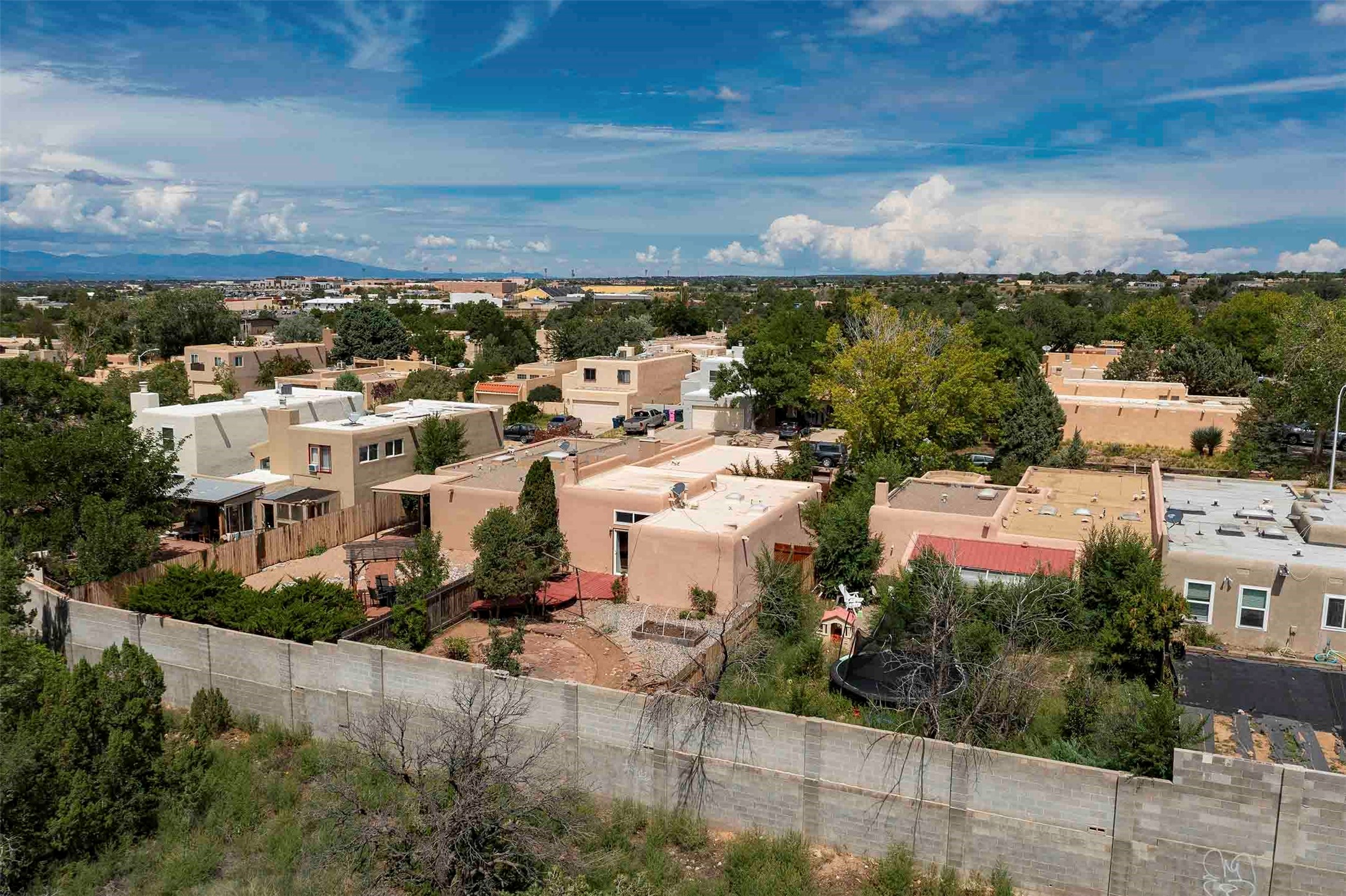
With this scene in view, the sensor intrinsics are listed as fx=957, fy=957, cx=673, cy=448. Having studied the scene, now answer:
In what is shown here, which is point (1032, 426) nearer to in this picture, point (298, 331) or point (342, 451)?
point (342, 451)

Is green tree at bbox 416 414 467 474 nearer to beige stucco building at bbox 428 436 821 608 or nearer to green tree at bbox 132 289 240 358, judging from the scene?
beige stucco building at bbox 428 436 821 608

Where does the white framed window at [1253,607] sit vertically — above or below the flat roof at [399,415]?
below

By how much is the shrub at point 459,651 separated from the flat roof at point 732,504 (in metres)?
5.95

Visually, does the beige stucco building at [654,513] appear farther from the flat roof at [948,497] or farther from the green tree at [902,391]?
the green tree at [902,391]

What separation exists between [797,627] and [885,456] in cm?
1335

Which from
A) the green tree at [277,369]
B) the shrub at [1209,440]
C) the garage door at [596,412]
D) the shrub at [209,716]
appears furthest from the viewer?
the green tree at [277,369]

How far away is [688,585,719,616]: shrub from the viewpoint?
24.2 meters

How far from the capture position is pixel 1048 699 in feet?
57.3

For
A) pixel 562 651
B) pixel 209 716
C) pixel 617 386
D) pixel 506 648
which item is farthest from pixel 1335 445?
pixel 617 386

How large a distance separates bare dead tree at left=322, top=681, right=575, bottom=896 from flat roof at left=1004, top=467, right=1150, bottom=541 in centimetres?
1558

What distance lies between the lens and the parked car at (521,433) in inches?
1948

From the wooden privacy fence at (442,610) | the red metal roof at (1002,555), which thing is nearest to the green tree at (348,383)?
the wooden privacy fence at (442,610)

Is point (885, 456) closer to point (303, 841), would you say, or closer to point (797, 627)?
point (797, 627)

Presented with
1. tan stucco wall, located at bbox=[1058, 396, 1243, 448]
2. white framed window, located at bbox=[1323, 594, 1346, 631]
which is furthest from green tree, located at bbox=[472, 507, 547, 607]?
tan stucco wall, located at bbox=[1058, 396, 1243, 448]
